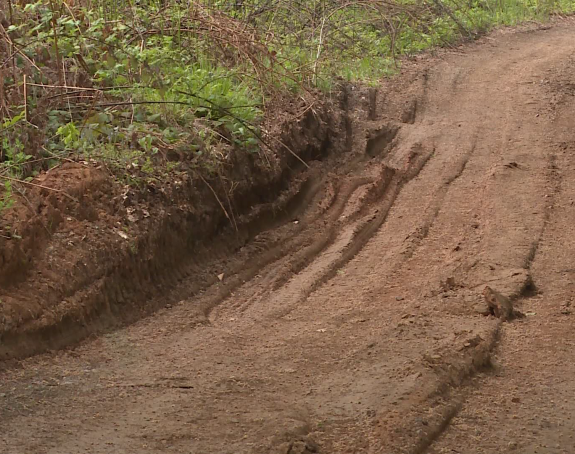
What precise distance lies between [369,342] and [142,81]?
9.86 feet

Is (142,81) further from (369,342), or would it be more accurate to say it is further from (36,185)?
(369,342)

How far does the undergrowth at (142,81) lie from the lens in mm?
5570

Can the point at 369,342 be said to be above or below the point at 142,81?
below

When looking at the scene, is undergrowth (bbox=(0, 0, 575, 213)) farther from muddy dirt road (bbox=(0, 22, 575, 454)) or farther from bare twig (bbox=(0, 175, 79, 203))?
muddy dirt road (bbox=(0, 22, 575, 454))

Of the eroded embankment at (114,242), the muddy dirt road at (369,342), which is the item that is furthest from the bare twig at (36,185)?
the muddy dirt road at (369,342)

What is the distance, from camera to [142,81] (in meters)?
6.60

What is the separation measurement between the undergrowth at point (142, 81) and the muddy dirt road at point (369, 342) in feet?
2.89

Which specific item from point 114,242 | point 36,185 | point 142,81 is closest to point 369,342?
point 114,242

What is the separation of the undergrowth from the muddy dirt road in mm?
882

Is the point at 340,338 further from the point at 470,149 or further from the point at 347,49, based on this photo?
the point at 347,49

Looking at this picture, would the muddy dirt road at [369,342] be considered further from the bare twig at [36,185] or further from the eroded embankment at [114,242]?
the bare twig at [36,185]

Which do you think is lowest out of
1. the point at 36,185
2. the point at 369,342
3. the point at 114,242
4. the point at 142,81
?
the point at 369,342

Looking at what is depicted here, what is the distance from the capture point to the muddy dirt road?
368 cm

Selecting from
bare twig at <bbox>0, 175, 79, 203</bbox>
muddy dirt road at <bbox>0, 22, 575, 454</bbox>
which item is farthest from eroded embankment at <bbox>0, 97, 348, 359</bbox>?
muddy dirt road at <bbox>0, 22, 575, 454</bbox>
